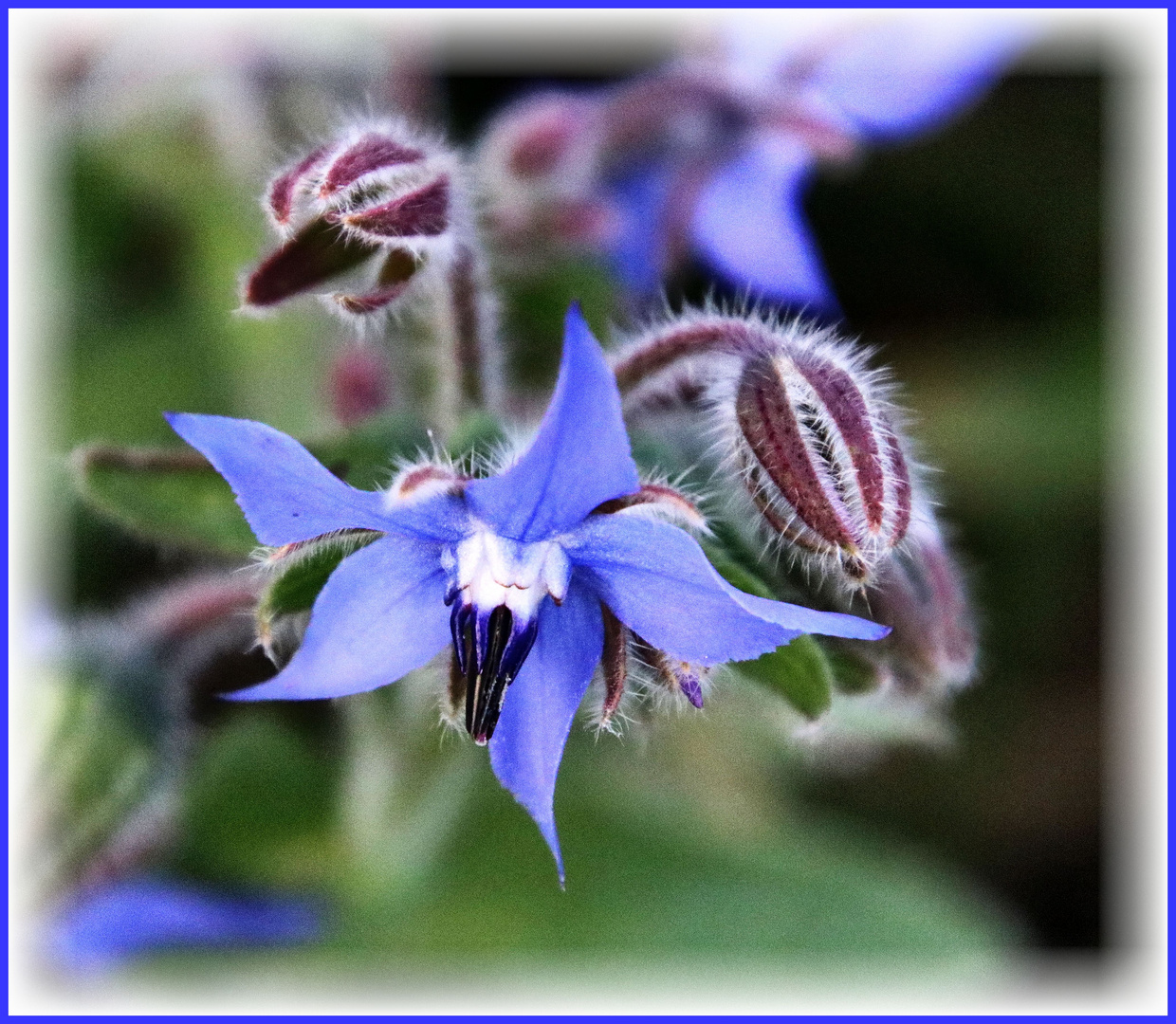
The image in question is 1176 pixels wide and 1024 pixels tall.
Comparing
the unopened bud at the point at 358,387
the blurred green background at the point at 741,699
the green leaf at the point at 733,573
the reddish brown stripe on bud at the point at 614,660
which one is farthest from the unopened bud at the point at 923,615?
the unopened bud at the point at 358,387

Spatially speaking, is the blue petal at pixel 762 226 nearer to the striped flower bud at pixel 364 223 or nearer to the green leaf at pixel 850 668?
the striped flower bud at pixel 364 223

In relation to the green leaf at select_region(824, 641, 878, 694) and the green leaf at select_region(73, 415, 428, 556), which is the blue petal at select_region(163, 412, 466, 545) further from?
the green leaf at select_region(824, 641, 878, 694)

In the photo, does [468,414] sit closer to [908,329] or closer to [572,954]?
[572,954]

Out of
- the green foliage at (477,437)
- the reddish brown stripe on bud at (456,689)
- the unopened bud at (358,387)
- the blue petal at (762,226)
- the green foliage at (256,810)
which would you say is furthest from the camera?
the green foliage at (256,810)

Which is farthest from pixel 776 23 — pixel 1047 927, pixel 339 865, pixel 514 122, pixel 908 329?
pixel 1047 927

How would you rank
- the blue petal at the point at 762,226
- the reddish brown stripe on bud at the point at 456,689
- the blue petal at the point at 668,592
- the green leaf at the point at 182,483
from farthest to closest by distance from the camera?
the blue petal at the point at 762,226
the green leaf at the point at 182,483
the reddish brown stripe on bud at the point at 456,689
the blue petal at the point at 668,592

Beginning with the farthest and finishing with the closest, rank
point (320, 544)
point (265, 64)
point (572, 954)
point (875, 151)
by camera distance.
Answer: point (875, 151), point (572, 954), point (265, 64), point (320, 544)

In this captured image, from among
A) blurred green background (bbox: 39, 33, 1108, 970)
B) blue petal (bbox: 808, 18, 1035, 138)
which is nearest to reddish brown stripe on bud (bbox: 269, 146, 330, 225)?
blurred green background (bbox: 39, 33, 1108, 970)
